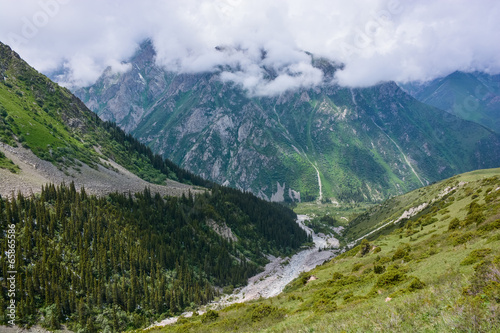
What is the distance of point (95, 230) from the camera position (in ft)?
272

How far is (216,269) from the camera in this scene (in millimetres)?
112312

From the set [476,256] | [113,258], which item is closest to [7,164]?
[113,258]

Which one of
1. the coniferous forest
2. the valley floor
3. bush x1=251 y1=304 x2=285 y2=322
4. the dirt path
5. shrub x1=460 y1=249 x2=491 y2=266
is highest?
the valley floor

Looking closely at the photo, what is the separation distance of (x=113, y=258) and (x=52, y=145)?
76.6 m

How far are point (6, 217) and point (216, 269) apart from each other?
2848 inches

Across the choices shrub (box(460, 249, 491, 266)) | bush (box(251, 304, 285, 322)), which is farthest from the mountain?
shrub (box(460, 249, 491, 266))

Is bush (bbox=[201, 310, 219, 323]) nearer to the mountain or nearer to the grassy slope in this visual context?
the grassy slope

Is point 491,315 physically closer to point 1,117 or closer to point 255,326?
point 255,326

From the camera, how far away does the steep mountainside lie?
100875 millimetres

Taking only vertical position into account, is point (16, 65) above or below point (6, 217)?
above

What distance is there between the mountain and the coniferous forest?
1.02 ft

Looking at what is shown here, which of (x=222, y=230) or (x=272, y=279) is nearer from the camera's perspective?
(x=272, y=279)

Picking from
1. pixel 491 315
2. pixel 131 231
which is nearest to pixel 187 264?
pixel 131 231

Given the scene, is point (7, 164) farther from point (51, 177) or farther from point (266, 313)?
point (266, 313)
